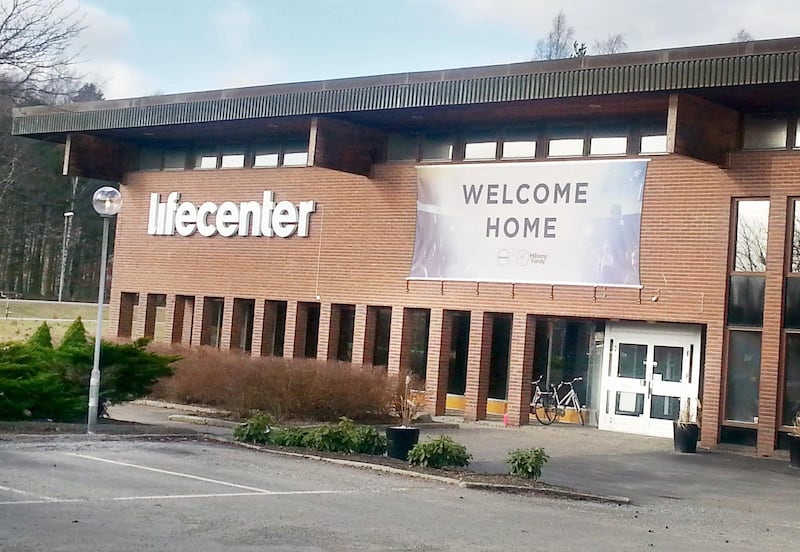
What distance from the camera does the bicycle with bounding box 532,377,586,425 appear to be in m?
27.6

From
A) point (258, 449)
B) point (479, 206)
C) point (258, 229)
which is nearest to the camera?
point (258, 449)

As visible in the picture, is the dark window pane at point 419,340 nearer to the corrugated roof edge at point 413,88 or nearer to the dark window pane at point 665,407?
the corrugated roof edge at point 413,88

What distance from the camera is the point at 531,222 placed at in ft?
85.3

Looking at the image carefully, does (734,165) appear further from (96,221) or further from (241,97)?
(96,221)

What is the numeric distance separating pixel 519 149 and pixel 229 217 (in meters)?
9.05

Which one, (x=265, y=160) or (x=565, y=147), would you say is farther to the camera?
(x=265, y=160)

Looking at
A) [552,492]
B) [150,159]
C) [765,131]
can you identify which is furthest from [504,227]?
[150,159]

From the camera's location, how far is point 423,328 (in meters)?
28.6

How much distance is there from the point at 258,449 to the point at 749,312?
35.5ft

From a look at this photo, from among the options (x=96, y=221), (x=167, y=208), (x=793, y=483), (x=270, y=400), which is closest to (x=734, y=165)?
(x=793, y=483)

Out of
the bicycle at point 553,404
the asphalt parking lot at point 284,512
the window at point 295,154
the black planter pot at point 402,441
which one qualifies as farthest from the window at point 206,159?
the black planter pot at point 402,441

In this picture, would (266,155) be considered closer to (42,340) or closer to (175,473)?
(42,340)

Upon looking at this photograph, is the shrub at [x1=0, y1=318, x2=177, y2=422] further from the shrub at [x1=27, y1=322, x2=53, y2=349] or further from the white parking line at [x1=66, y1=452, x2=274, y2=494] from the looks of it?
the white parking line at [x1=66, y1=452, x2=274, y2=494]

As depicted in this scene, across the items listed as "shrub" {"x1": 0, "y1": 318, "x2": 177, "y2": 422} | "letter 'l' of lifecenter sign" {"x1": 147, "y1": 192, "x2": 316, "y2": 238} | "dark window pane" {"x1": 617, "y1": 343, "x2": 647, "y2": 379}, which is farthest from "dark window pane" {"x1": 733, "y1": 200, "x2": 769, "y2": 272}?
"shrub" {"x1": 0, "y1": 318, "x2": 177, "y2": 422}
